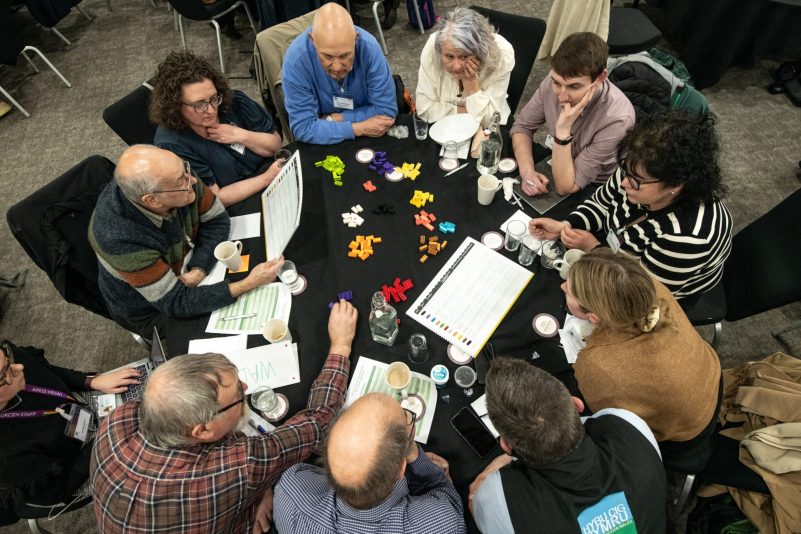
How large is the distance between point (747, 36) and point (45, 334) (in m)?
6.47

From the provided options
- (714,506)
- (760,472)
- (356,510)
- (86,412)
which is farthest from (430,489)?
(86,412)

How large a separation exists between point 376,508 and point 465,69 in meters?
2.40

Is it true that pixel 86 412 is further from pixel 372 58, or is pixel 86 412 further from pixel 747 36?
pixel 747 36

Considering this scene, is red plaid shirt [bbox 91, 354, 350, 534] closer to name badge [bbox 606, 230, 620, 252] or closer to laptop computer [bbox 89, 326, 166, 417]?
laptop computer [bbox 89, 326, 166, 417]

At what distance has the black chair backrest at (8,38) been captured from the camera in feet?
13.7

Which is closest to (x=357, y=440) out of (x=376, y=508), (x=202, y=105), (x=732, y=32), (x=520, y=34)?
(x=376, y=508)

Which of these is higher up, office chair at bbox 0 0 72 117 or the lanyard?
office chair at bbox 0 0 72 117

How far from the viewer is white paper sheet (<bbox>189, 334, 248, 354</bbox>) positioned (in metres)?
2.02

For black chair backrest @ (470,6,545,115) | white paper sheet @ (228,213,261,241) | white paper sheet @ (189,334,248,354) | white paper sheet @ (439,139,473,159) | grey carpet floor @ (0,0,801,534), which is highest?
black chair backrest @ (470,6,545,115)

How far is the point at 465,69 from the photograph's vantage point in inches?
106

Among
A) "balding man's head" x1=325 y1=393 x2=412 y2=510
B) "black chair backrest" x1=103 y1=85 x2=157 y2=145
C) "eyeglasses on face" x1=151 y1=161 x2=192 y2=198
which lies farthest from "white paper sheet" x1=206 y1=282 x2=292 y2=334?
"black chair backrest" x1=103 y1=85 x2=157 y2=145

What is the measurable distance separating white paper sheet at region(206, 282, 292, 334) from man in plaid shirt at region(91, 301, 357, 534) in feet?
1.22

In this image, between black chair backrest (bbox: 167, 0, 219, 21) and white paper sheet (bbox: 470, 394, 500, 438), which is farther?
black chair backrest (bbox: 167, 0, 219, 21)

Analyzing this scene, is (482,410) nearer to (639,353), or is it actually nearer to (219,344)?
(639,353)
